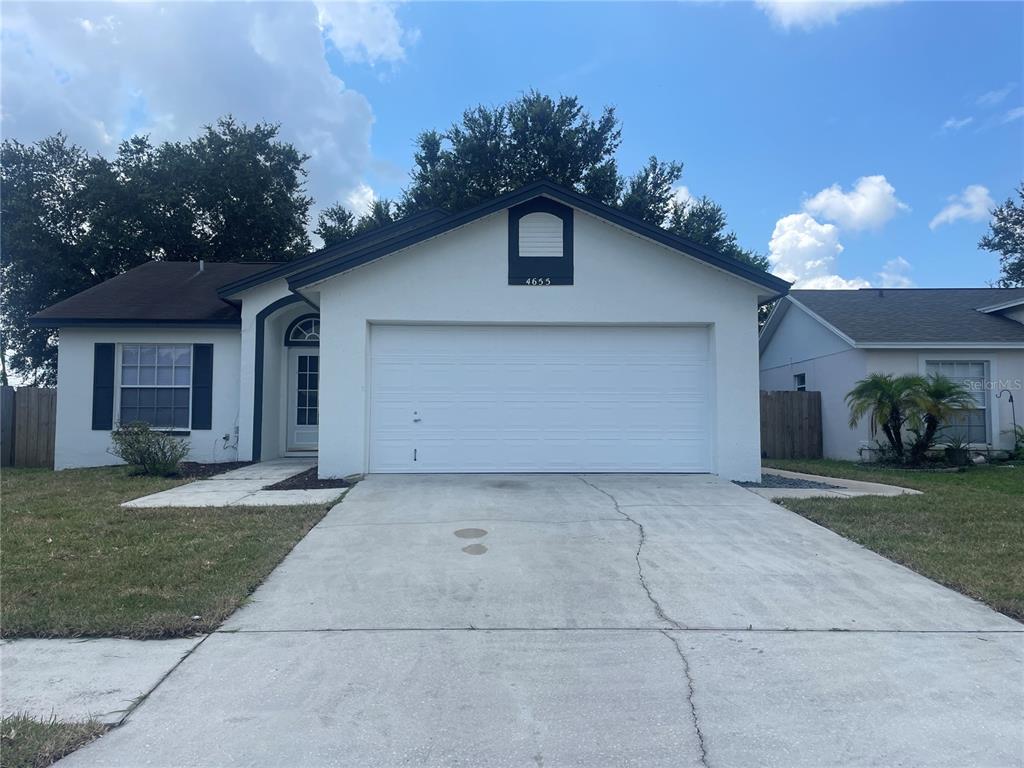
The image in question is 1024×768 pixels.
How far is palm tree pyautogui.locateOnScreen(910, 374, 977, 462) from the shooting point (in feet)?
48.2

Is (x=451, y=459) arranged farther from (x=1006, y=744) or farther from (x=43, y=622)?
(x=1006, y=744)

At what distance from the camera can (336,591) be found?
602 centimetres

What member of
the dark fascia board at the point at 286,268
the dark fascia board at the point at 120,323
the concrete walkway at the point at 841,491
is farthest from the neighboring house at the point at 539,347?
the dark fascia board at the point at 120,323

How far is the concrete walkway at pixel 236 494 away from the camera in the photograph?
30.7ft

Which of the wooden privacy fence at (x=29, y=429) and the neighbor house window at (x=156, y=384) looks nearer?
the neighbor house window at (x=156, y=384)

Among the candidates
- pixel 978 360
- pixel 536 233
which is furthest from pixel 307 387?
pixel 978 360

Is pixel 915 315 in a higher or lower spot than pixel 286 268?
lower

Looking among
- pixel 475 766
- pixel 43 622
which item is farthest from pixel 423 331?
pixel 475 766

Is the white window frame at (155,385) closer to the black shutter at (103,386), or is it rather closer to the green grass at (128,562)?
the black shutter at (103,386)

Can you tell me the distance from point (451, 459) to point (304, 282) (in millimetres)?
3633

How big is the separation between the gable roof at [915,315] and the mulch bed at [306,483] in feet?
40.5

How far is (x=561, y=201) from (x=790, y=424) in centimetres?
1045

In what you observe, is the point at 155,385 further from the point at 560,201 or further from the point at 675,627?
the point at 675,627

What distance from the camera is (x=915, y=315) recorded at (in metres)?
18.5
